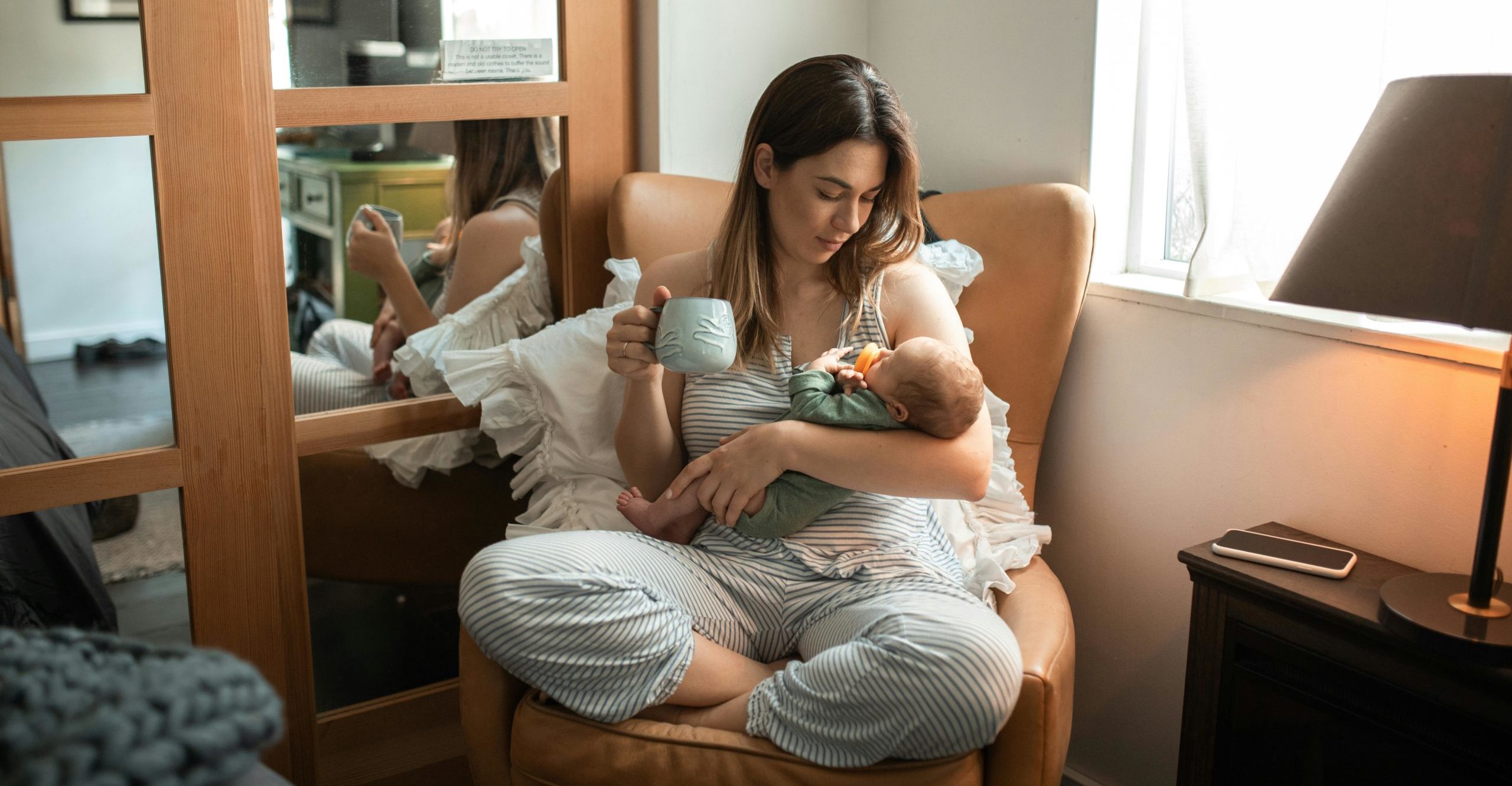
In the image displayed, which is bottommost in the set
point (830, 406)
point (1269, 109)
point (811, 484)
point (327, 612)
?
Answer: point (327, 612)

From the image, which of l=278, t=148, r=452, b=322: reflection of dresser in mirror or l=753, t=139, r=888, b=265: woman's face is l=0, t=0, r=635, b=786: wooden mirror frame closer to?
l=278, t=148, r=452, b=322: reflection of dresser in mirror

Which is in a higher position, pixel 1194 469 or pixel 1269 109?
pixel 1269 109

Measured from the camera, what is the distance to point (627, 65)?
200 centimetres

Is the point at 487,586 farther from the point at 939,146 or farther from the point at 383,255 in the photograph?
the point at 939,146

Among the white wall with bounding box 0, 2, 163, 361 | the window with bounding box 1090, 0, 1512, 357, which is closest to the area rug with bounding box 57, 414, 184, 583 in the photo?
the white wall with bounding box 0, 2, 163, 361

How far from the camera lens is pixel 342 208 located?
1.75 meters

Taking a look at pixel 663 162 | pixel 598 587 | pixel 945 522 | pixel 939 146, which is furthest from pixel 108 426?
pixel 939 146

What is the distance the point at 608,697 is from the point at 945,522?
0.61 meters

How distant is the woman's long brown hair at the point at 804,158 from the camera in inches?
58.5

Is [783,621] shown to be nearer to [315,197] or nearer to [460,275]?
[460,275]

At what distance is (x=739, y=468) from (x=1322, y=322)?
810 millimetres

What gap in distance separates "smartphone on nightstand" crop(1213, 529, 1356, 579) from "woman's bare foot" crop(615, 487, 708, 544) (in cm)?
70

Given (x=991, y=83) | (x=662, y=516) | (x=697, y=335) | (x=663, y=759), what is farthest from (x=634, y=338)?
(x=991, y=83)

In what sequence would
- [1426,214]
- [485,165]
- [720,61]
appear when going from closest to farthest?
[1426,214] < [485,165] < [720,61]
